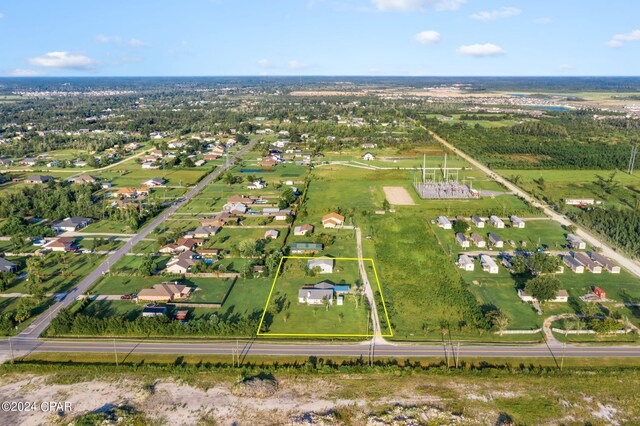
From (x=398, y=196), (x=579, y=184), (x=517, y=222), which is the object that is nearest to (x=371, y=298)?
(x=517, y=222)

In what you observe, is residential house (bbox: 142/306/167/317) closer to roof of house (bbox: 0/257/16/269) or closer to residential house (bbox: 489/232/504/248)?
roof of house (bbox: 0/257/16/269)

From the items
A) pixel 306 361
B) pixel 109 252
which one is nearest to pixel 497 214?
pixel 306 361

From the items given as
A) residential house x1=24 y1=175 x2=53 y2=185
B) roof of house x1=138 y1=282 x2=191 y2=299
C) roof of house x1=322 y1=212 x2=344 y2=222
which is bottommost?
roof of house x1=138 y1=282 x2=191 y2=299

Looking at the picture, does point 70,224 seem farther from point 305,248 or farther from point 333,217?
point 333,217

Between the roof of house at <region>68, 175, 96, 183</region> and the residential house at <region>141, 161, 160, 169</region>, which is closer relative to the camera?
the roof of house at <region>68, 175, 96, 183</region>

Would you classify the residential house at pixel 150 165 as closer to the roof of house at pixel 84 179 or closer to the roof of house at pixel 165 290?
the roof of house at pixel 84 179

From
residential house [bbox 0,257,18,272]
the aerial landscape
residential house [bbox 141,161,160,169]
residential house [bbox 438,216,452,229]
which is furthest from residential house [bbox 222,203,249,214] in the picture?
residential house [bbox 141,161,160,169]

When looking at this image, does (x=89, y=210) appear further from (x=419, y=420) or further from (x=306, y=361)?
(x=419, y=420)
